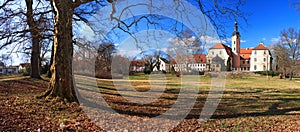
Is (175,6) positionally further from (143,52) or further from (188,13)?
(143,52)

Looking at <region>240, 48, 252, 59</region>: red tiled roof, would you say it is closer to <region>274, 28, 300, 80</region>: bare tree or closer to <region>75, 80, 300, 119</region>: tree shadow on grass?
<region>274, 28, 300, 80</region>: bare tree

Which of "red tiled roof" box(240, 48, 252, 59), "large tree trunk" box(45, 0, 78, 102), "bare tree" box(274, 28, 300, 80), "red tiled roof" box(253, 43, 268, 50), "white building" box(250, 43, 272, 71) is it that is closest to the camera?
"large tree trunk" box(45, 0, 78, 102)

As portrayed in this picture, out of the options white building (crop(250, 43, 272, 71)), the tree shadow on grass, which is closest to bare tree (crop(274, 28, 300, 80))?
white building (crop(250, 43, 272, 71))

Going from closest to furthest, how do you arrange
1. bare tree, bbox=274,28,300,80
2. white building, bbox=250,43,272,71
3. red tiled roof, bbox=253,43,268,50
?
bare tree, bbox=274,28,300,80
white building, bbox=250,43,272,71
red tiled roof, bbox=253,43,268,50

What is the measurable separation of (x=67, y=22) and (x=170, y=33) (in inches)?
156

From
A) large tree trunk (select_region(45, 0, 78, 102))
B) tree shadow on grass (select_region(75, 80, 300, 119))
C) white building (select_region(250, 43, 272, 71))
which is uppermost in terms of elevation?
white building (select_region(250, 43, 272, 71))

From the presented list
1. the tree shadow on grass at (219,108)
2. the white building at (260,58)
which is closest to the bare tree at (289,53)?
the white building at (260,58)

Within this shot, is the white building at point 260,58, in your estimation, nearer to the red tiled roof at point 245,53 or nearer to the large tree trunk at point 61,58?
the red tiled roof at point 245,53

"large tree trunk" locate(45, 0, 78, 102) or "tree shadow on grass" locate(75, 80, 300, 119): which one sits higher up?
"large tree trunk" locate(45, 0, 78, 102)

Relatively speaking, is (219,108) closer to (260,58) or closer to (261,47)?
(260,58)

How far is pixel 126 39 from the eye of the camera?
9539mm

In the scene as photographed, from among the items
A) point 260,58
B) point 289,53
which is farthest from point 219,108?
point 260,58

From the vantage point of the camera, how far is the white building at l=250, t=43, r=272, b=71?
4474cm

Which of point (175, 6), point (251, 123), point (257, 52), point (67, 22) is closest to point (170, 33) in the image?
point (175, 6)
